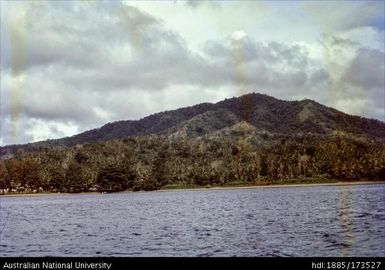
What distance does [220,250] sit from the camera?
136 feet

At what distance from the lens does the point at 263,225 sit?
6000 cm

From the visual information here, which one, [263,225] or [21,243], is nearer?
[21,243]

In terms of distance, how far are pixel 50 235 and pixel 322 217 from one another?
35748mm

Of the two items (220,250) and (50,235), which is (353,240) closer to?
(220,250)
